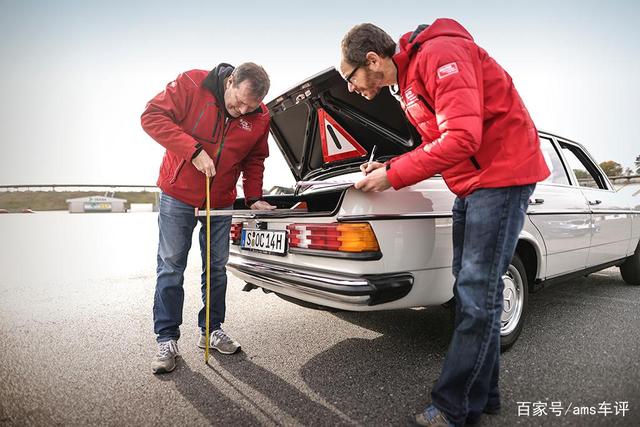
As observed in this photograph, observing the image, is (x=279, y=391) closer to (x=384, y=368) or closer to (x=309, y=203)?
(x=384, y=368)

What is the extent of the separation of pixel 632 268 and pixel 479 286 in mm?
4117

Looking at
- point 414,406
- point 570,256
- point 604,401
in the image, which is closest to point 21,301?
point 414,406

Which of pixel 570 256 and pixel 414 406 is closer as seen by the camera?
pixel 414 406

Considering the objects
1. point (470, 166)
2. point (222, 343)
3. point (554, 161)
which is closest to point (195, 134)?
point (222, 343)

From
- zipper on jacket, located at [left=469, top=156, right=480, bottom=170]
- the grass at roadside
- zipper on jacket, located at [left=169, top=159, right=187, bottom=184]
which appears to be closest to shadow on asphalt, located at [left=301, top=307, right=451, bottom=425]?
zipper on jacket, located at [left=469, top=156, right=480, bottom=170]

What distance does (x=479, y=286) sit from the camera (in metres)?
1.47

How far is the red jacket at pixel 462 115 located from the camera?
1321 mm

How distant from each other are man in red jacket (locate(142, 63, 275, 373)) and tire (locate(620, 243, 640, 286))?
461 cm

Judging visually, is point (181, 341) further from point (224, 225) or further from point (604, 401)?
point (604, 401)

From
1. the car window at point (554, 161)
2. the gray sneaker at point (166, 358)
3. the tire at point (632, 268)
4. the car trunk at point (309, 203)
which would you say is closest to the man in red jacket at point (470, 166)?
the car trunk at point (309, 203)

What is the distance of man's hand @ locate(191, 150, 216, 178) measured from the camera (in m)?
2.10

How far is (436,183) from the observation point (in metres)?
2.10

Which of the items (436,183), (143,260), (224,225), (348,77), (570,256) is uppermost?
(348,77)

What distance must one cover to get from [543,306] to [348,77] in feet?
10.2
